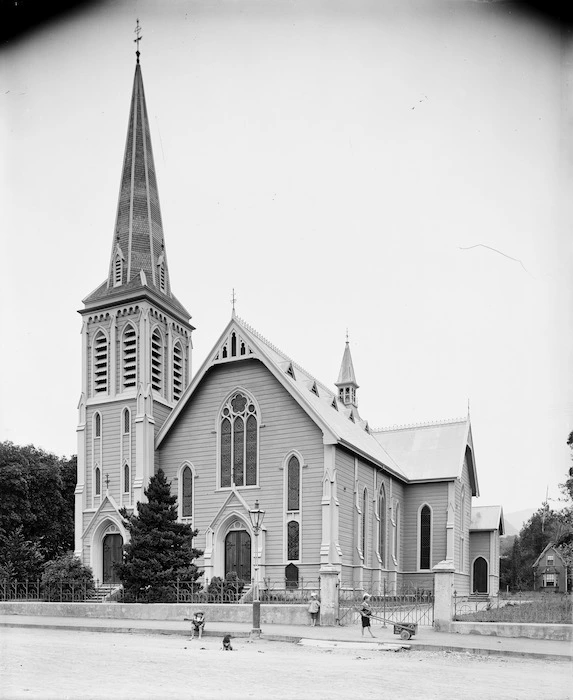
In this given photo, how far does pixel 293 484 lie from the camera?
4097cm

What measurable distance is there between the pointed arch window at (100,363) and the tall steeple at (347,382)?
79.2ft

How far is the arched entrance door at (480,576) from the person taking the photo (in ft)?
193

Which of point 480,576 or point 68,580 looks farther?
point 480,576

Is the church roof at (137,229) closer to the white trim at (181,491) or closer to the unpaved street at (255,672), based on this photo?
the white trim at (181,491)

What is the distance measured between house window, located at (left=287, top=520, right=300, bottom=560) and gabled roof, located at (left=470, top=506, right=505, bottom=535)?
22.8 metres

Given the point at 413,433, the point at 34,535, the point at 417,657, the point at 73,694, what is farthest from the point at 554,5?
the point at 34,535

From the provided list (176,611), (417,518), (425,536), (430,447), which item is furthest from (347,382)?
(176,611)

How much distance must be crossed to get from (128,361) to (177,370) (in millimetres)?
3838

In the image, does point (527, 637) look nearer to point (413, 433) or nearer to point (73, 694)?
point (73, 694)

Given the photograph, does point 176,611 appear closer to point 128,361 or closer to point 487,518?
point 128,361

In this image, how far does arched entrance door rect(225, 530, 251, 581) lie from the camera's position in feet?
136

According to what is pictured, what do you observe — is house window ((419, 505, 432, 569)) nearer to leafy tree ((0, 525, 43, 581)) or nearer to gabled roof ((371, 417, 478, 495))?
gabled roof ((371, 417, 478, 495))

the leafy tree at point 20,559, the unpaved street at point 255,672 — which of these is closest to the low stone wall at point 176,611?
the unpaved street at point 255,672

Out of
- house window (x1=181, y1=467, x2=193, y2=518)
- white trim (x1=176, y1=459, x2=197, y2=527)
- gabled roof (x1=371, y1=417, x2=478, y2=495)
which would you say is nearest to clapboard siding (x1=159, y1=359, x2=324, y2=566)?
white trim (x1=176, y1=459, x2=197, y2=527)
